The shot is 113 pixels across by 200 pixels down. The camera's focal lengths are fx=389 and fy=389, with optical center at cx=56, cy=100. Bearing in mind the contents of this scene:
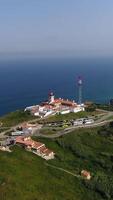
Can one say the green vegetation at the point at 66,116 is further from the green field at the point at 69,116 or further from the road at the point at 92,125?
the road at the point at 92,125

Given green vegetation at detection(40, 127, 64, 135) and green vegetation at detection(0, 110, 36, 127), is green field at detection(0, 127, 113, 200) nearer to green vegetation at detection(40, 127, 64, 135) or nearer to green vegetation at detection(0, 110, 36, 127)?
green vegetation at detection(40, 127, 64, 135)

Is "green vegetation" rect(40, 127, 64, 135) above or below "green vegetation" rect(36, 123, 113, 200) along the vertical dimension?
above

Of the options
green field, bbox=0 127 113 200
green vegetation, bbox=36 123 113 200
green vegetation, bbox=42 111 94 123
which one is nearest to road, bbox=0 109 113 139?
green vegetation, bbox=36 123 113 200

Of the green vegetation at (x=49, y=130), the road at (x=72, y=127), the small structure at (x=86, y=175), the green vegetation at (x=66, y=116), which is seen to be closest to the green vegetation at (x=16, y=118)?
the road at (x=72, y=127)

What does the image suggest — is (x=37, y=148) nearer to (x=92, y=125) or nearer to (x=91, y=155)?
(x=91, y=155)

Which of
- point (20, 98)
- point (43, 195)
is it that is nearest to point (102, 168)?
point (43, 195)

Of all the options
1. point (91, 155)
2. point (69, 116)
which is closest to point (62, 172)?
point (91, 155)

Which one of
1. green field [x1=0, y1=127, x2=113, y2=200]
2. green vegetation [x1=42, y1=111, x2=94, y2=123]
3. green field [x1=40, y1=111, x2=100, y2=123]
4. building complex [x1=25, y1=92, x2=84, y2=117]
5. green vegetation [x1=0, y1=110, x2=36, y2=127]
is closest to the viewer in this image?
green field [x1=0, y1=127, x2=113, y2=200]

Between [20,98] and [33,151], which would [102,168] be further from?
[20,98]
